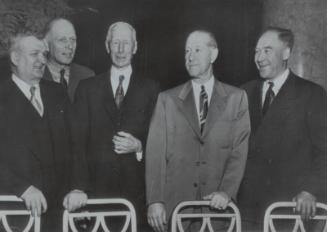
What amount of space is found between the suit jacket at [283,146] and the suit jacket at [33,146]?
3.69 ft

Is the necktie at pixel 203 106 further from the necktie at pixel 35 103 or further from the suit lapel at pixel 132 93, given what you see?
the necktie at pixel 35 103

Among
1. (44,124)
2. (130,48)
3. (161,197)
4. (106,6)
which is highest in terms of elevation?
(106,6)

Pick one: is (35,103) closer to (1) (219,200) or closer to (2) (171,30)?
(2) (171,30)

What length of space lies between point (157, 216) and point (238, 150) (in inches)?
25.2

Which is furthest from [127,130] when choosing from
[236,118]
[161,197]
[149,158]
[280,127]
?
[280,127]

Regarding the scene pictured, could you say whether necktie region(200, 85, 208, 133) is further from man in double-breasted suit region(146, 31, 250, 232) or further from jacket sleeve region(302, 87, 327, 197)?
jacket sleeve region(302, 87, 327, 197)

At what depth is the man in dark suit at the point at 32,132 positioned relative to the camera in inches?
113

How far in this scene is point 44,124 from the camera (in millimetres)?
2918

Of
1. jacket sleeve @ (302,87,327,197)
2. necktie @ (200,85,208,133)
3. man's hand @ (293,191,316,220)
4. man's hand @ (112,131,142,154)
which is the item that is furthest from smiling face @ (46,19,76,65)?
man's hand @ (293,191,316,220)

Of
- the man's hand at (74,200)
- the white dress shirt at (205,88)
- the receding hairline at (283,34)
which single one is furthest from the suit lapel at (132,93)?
the receding hairline at (283,34)

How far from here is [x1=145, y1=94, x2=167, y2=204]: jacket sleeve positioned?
297 cm

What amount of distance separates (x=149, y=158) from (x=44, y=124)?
2.13 ft

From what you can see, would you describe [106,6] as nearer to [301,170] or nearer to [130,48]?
[130,48]

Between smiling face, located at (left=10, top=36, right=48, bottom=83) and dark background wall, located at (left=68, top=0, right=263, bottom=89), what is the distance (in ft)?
0.78
